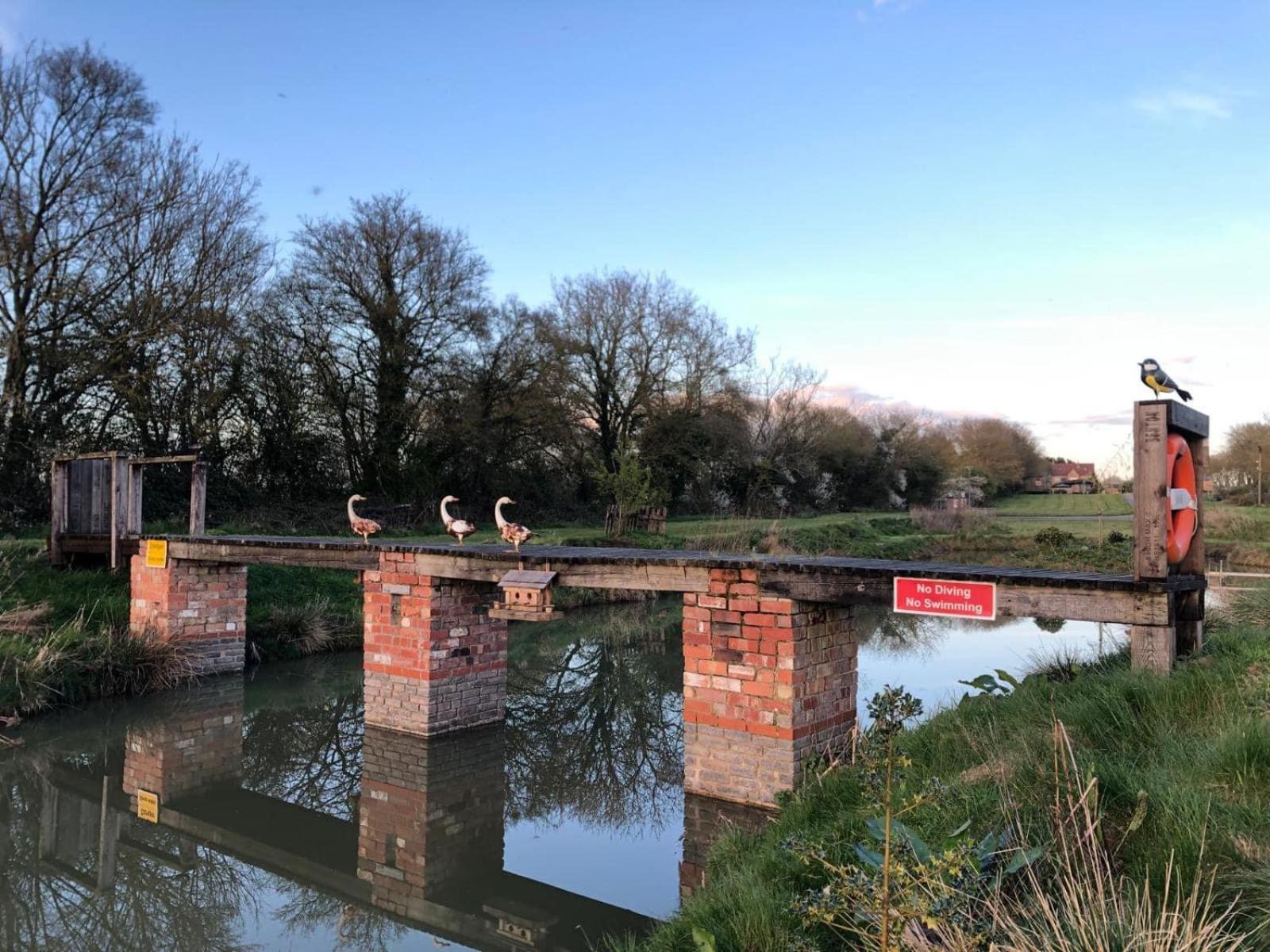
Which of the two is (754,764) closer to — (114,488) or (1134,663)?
(1134,663)

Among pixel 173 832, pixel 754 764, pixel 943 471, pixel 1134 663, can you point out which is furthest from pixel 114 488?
pixel 943 471

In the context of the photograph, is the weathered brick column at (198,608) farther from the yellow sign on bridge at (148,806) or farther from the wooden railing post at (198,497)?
the yellow sign on bridge at (148,806)

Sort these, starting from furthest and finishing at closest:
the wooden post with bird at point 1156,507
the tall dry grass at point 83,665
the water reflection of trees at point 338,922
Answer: the tall dry grass at point 83,665 → the wooden post with bird at point 1156,507 → the water reflection of trees at point 338,922

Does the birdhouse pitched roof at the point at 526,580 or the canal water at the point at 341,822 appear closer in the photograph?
the canal water at the point at 341,822

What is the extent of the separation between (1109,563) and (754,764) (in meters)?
18.2

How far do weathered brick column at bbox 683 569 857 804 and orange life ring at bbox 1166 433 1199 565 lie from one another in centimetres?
263

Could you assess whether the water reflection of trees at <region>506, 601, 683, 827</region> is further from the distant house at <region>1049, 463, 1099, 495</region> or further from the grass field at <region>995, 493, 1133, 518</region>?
the distant house at <region>1049, 463, 1099, 495</region>

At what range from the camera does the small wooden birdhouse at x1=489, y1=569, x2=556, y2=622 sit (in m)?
8.11

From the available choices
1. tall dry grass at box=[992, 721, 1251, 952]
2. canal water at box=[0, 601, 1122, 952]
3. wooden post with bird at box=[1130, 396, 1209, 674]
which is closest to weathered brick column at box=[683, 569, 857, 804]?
canal water at box=[0, 601, 1122, 952]

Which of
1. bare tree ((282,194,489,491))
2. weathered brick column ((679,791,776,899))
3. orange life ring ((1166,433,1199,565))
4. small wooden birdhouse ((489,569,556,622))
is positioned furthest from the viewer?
bare tree ((282,194,489,491))

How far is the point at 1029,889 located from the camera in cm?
360

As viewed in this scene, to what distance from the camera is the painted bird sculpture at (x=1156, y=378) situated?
19.6 feet

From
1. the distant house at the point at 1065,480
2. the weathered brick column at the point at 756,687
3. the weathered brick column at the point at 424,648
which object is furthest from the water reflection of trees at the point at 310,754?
the distant house at the point at 1065,480

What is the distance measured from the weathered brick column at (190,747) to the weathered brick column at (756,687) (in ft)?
17.0
